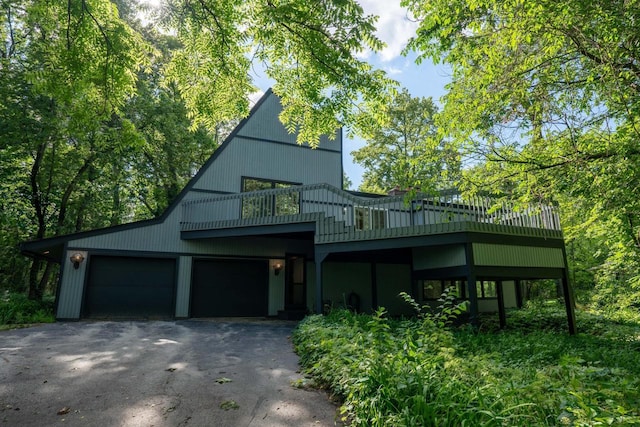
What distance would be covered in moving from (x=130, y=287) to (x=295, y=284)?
16.7 ft

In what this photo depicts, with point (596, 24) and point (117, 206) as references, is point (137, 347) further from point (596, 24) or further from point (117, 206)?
point (117, 206)

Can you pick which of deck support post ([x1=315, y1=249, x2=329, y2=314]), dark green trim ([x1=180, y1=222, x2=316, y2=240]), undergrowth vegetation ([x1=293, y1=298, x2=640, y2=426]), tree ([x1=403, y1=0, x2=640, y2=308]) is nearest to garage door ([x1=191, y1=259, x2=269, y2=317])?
dark green trim ([x1=180, y1=222, x2=316, y2=240])

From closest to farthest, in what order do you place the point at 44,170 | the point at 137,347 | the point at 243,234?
the point at 137,347 < the point at 243,234 < the point at 44,170

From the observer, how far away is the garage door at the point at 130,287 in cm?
1063

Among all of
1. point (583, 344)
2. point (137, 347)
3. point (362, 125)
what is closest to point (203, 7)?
point (362, 125)

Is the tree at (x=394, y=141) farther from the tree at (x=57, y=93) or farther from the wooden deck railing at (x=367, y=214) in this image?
the tree at (x=57, y=93)

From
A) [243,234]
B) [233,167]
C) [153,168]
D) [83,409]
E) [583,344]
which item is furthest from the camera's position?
[153,168]

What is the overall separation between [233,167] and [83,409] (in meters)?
9.69

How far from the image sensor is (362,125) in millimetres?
5395

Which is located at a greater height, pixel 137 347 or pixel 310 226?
pixel 310 226

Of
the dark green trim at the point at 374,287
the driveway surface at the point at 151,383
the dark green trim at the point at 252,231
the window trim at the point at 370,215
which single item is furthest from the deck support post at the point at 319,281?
the dark green trim at the point at 374,287

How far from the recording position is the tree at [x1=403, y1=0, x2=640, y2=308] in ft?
14.9

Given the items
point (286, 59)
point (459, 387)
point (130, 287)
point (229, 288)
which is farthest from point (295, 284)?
point (459, 387)

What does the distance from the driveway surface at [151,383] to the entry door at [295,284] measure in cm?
514
